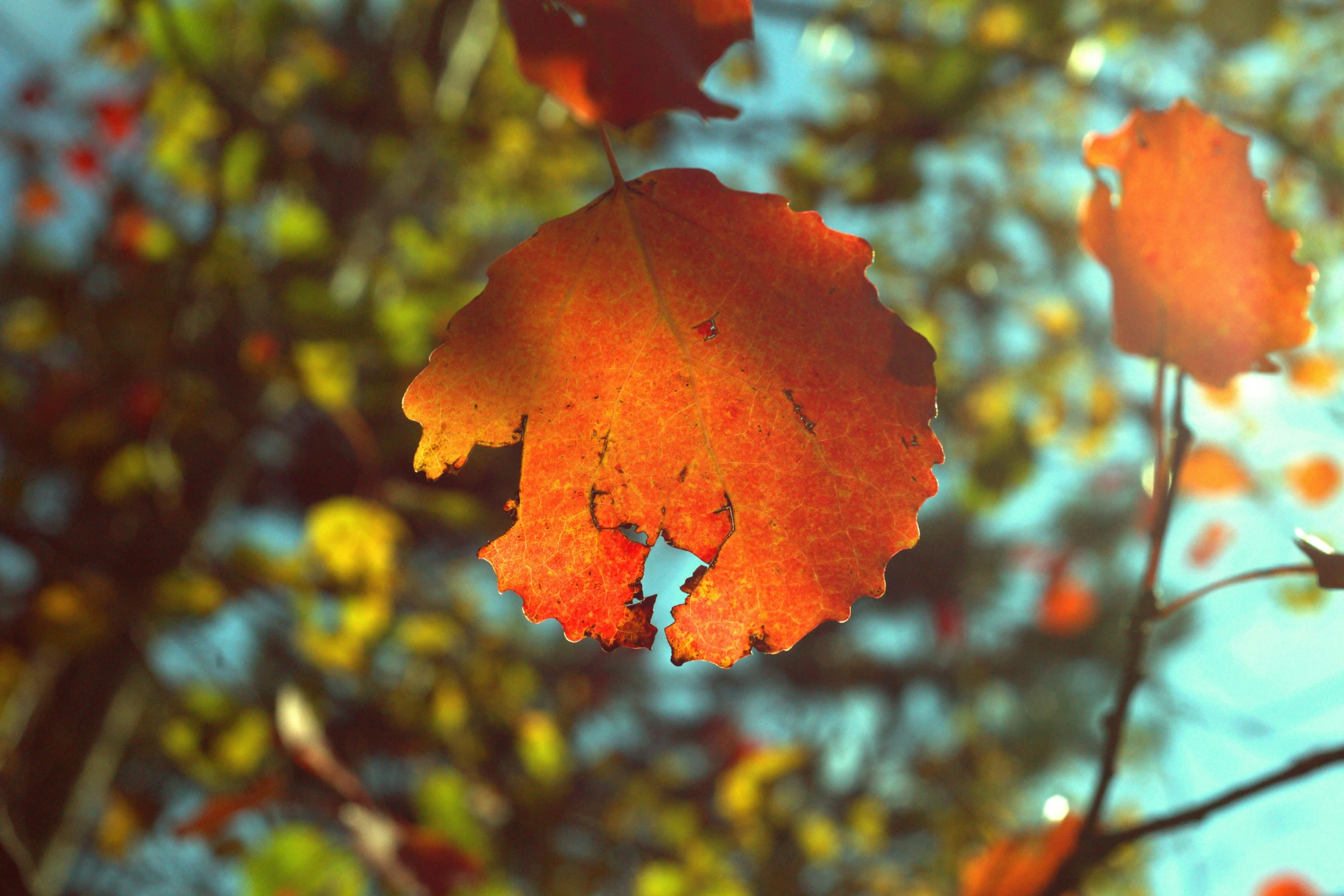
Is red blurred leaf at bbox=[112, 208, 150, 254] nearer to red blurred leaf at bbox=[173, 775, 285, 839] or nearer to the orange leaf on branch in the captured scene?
red blurred leaf at bbox=[173, 775, 285, 839]

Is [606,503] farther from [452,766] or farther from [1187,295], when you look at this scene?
[452,766]

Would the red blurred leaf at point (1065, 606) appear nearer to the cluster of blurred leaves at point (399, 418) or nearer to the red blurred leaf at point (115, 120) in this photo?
the cluster of blurred leaves at point (399, 418)

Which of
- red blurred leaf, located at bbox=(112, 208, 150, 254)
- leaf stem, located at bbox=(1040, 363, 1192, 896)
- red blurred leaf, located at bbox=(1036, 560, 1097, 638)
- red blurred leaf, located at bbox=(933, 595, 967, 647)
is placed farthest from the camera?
red blurred leaf, located at bbox=(1036, 560, 1097, 638)

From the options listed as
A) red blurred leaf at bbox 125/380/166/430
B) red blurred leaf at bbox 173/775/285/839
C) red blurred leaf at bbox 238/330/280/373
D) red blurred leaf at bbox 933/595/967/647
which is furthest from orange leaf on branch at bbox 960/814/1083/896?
red blurred leaf at bbox 933/595/967/647

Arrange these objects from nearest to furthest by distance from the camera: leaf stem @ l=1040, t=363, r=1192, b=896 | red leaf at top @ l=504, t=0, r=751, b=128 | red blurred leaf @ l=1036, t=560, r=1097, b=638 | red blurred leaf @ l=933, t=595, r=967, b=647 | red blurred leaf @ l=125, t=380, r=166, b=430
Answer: red leaf at top @ l=504, t=0, r=751, b=128
leaf stem @ l=1040, t=363, r=1192, b=896
red blurred leaf @ l=125, t=380, r=166, b=430
red blurred leaf @ l=933, t=595, r=967, b=647
red blurred leaf @ l=1036, t=560, r=1097, b=638

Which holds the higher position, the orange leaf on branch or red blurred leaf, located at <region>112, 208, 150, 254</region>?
the orange leaf on branch

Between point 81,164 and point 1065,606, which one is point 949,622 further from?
point 81,164

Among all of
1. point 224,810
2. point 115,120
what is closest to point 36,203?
point 115,120
